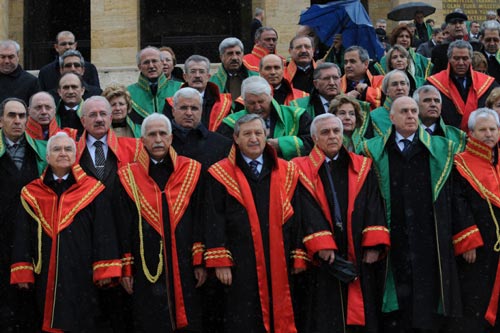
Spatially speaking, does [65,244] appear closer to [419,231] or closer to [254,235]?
[254,235]

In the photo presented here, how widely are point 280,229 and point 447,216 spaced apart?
1439mm

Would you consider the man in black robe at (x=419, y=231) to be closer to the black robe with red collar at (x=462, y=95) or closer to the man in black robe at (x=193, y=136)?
the man in black robe at (x=193, y=136)

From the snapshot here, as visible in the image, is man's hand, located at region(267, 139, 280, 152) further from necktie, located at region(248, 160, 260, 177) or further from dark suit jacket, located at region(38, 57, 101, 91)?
dark suit jacket, located at region(38, 57, 101, 91)

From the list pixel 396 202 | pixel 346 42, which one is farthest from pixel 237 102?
pixel 346 42

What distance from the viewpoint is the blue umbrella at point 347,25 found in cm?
1133

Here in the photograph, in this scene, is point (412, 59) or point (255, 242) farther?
point (412, 59)

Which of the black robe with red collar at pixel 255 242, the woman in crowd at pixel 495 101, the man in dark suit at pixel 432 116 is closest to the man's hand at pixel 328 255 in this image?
the black robe with red collar at pixel 255 242

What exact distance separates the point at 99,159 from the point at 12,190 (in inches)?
31.2

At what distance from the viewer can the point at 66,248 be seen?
22.6 feet

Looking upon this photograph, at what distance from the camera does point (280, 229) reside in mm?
6934

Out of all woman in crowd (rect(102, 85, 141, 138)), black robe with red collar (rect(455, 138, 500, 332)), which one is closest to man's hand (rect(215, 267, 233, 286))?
black robe with red collar (rect(455, 138, 500, 332))

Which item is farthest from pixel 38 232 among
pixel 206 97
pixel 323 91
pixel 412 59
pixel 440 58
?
pixel 440 58

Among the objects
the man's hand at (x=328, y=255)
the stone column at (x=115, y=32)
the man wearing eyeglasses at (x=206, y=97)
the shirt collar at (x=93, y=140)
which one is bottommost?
the man's hand at (x=328, y=255)

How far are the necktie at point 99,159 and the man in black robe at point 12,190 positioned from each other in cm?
54
